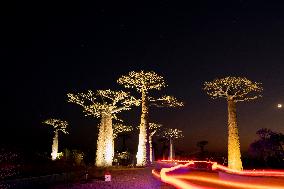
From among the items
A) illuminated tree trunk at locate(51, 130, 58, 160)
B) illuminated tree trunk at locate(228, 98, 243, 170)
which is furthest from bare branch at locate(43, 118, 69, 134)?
illuminated tree trunk at locate(228, 98, 243, 170)

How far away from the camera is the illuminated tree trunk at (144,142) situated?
3484 cm

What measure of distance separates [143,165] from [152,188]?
16853 millimetres

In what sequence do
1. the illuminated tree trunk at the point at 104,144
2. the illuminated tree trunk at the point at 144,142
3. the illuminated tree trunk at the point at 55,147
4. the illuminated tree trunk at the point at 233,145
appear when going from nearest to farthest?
the illuminated tree trunk at the point at 233,145 → the illuminated tree trunk at the point at 144,142 → the illuminated tree trunk at the point at 104,144 → the illuminated tree trunk at the point at 55,147

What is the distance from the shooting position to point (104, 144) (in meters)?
36.5

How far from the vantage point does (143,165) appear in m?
34.8

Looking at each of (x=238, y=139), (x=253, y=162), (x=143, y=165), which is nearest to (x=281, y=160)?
(x=253, y=162)

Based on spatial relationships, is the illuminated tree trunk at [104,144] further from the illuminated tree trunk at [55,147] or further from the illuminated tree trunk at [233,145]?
the illuminated tree trunk at [55,147]

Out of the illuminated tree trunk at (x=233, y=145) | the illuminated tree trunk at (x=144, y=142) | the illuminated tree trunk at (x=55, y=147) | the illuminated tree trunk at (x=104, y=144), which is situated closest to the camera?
the illuminated tree trunk at (x=233, y=145)

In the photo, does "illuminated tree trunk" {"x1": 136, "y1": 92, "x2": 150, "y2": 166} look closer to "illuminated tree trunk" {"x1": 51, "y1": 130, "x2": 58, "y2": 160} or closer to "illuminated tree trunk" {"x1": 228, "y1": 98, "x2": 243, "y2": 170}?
"illuminated tree trunk" {"x1": 228, "y1": 98, "x2": 243, "y2": 170}

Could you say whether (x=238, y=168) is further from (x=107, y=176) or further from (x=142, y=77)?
(x=107, y=176)

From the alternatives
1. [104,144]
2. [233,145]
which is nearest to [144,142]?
[104,144]

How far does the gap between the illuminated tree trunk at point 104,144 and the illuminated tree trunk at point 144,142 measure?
2.94 meters

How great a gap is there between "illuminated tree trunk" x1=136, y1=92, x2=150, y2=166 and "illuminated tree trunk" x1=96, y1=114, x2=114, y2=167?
2944 mm

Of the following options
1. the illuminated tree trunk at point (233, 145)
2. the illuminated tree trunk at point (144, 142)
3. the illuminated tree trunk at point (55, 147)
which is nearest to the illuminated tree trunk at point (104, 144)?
the illuminated tree trunk at point (144, 142)
